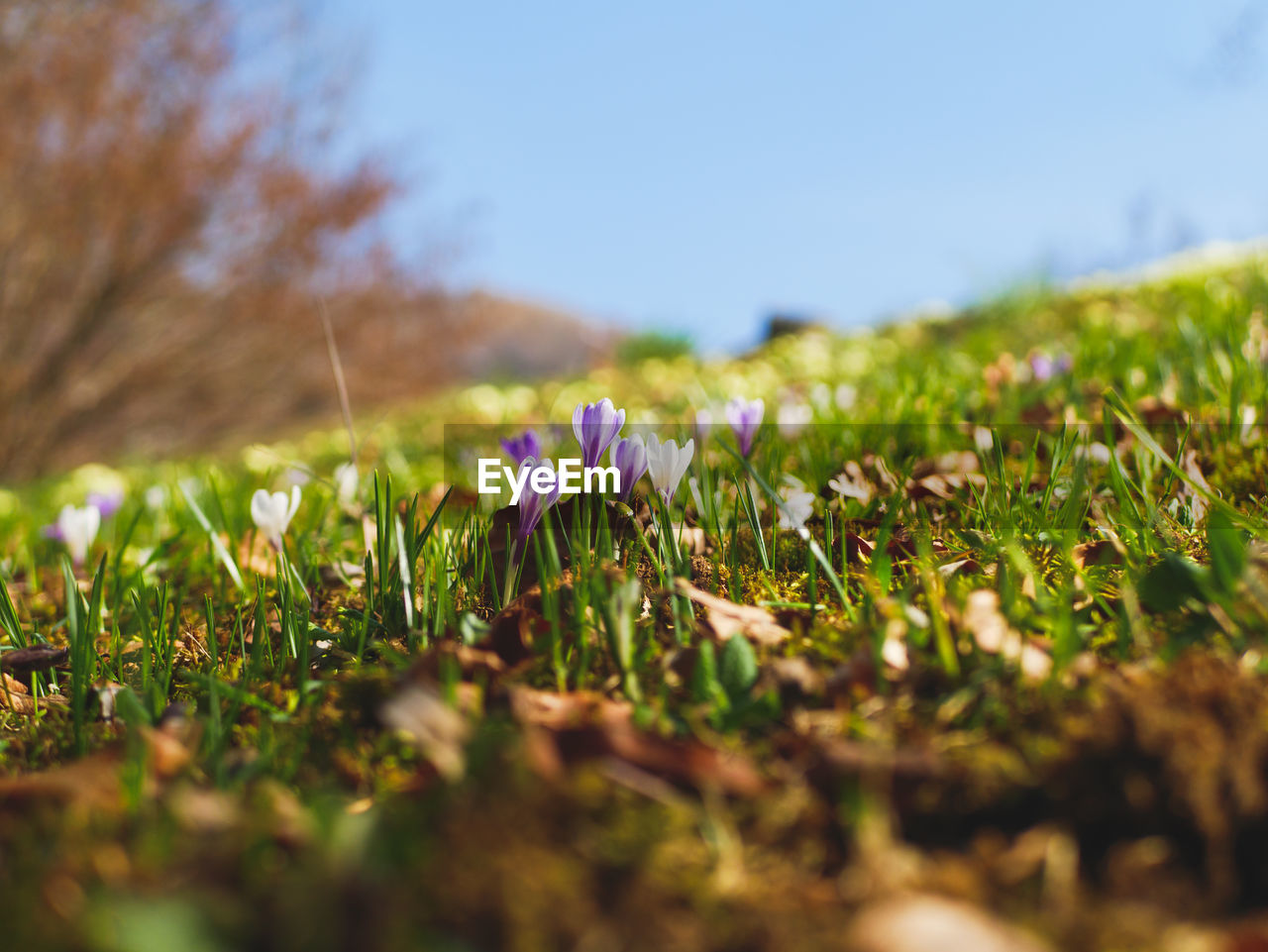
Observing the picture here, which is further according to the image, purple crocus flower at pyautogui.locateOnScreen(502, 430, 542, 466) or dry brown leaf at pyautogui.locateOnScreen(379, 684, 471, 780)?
purple crocus flower at pyautogui.locateOnScreen(502, 430, 542, 466)

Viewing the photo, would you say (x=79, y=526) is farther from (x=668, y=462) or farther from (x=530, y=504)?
(x=668, y=462)

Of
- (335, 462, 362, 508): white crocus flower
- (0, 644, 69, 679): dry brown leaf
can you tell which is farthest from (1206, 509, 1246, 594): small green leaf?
(0, 644, 69, 679): dry brown leaf

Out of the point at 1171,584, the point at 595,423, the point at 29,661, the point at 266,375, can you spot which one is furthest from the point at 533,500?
the point at 266,375

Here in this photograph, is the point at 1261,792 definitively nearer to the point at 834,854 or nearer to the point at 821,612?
the point at 834,854

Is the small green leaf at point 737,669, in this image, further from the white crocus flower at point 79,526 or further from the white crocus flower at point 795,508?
the white crocus flower at point 79,526

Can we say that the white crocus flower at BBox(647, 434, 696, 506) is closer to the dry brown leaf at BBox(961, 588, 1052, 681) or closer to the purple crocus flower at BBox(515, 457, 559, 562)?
the purple crocus flower at BBox(515, 457, 559, 562)

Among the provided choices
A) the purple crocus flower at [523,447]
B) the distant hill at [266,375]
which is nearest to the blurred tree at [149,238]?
the distant hill at [266,375]

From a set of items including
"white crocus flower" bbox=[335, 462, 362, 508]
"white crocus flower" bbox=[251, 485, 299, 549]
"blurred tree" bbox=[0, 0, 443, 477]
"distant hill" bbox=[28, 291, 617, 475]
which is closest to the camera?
"white crocus flower" bbox=[251, 485, 299, 549]
